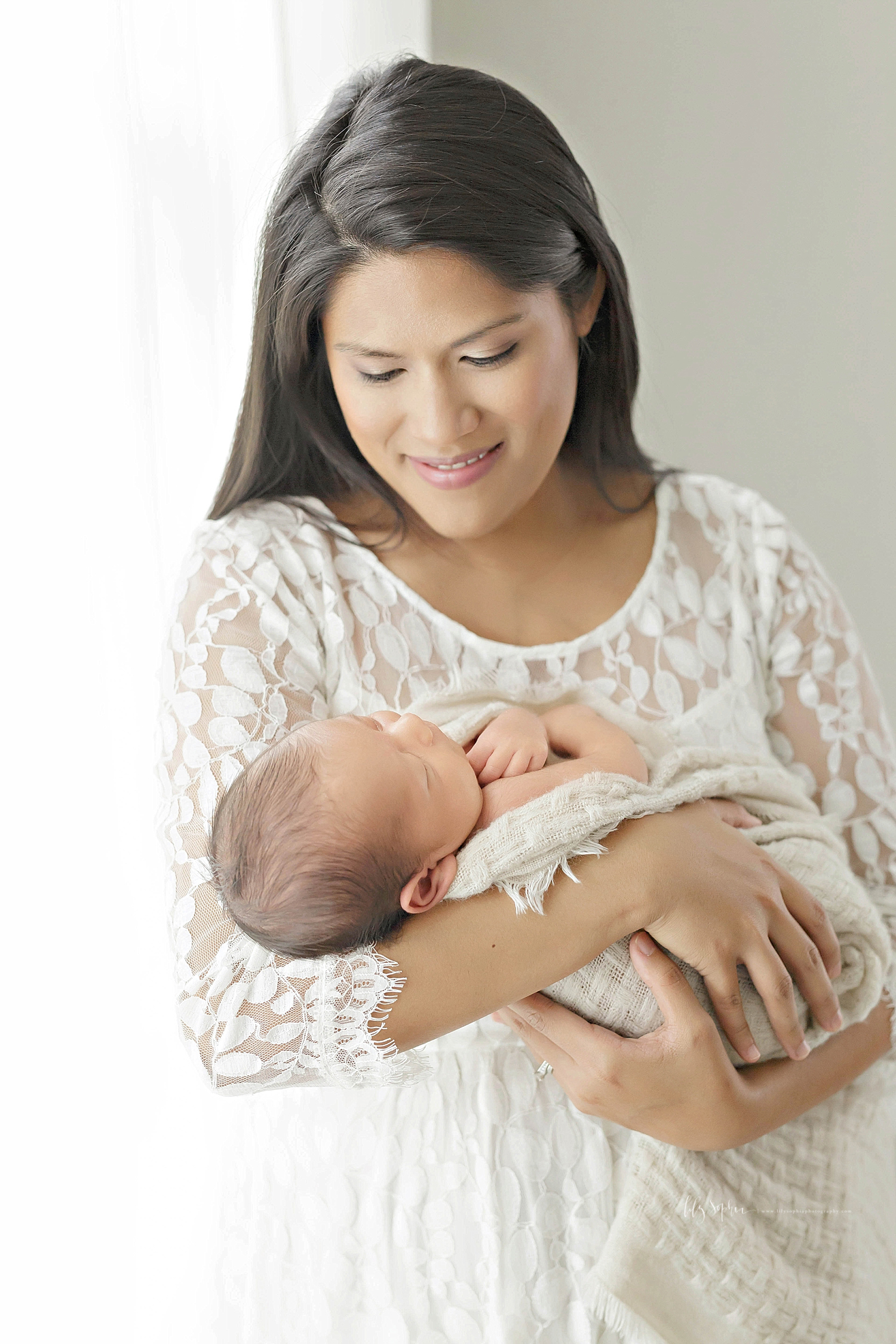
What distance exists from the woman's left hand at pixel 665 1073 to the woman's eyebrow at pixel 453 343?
70cm

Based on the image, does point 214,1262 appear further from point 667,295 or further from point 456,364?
point 667,295

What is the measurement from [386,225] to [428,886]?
0.75m

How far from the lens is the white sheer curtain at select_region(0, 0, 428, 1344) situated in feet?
4.02

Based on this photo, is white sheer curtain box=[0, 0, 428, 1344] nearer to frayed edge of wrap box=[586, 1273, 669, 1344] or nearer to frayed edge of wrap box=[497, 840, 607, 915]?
frayed edge of wrap box=[586, 1273, 669, 1344]

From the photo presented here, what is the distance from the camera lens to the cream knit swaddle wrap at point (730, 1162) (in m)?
1.12

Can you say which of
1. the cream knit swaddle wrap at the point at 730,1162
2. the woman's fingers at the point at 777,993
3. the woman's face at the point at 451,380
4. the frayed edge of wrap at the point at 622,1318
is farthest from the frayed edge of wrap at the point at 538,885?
the woman's face at the point at 451,380

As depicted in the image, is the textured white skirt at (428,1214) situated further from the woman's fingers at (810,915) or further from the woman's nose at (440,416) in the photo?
the woman's nose at (440,416)

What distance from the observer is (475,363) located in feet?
4.39

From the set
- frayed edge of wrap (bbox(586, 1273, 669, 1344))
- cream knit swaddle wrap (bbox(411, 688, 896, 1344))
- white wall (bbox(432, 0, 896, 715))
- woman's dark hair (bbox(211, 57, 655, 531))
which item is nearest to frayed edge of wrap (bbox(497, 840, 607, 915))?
cream knit swaddle wrap (bbox(411, 688, 896, 1344))

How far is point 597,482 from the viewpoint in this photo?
173cm

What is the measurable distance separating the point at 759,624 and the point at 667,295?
1568 millimetres

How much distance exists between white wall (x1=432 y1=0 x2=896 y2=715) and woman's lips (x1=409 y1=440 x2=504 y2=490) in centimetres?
157

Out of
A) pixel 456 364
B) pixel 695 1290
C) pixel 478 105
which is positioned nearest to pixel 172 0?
pixel 478 105

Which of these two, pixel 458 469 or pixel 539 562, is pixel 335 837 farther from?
pixel 539 562
